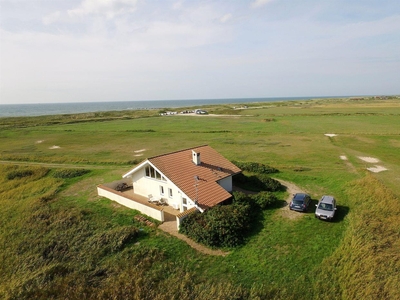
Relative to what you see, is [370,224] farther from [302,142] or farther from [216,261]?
[302,142]

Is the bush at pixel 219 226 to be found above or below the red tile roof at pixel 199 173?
below

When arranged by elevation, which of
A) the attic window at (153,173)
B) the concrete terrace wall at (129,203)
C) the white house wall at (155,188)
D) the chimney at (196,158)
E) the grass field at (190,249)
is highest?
the chimney at (196,158)

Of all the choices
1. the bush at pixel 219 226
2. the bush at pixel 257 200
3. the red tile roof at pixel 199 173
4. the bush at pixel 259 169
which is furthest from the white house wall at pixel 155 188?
the bush at pixel 259 169

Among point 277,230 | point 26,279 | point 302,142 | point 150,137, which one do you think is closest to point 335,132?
point 302,142

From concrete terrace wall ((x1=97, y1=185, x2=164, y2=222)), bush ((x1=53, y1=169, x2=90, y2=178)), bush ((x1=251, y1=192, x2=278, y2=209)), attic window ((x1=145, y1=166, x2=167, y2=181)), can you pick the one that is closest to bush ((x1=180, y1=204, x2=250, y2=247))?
bush ((x1=251, y1=192, x2=278, y2=209))

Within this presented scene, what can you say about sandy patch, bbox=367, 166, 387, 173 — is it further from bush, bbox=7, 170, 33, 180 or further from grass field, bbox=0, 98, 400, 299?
bush, bbox=7, 170, 33, 180

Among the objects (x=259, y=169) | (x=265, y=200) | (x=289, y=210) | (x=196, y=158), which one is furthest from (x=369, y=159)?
(x=196, y=158)

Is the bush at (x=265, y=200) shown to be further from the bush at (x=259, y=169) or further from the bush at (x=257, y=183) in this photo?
the bush at (x=259, y=169)
